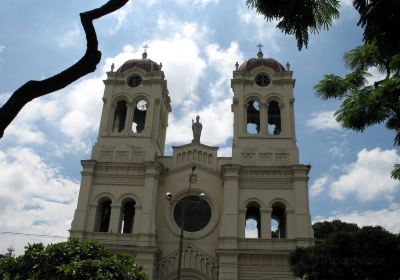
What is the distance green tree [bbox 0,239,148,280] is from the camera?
58.1ft

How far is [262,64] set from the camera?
111 feet

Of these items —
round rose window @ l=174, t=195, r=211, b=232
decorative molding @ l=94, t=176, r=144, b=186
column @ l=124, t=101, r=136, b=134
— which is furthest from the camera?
column @ l=124, t=101, r=136, b=134

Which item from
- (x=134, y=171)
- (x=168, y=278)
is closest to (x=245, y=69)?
(x=134, y=171)

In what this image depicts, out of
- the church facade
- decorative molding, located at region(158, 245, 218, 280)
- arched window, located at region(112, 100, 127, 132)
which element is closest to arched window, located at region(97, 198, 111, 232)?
the church facade

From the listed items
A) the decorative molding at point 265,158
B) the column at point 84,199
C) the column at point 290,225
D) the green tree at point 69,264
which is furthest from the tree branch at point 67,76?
the decorative molding at point 265,158

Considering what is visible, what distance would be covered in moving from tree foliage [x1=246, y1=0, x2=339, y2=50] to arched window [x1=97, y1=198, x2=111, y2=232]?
25229 mm

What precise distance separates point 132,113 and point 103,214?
747cm

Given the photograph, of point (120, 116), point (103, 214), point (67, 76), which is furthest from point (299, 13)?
point (120, 116)

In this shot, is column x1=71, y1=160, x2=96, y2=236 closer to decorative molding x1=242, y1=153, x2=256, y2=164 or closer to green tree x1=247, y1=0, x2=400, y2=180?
decorative molding x1=242, y1=153, x2=256, y2=164

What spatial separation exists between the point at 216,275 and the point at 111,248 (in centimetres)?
656

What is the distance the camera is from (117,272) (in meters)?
18.3

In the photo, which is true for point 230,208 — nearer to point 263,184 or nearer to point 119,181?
point 263,184

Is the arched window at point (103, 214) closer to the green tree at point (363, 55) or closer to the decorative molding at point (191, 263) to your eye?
the decorative molding at point (191, 263)

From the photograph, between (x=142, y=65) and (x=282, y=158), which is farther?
(x=142, y=65)
